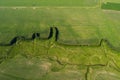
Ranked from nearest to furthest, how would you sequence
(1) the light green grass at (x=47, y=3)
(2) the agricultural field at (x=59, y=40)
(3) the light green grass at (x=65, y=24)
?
(2) the agricultural field at (x=59, y=40) → (3) the light green grass at (x=65, y=24) → (1) the light green grass at (x=47, y=3)

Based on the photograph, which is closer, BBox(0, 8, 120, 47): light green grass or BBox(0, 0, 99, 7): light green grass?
BBox(0, 8, 120, 47): light green grass

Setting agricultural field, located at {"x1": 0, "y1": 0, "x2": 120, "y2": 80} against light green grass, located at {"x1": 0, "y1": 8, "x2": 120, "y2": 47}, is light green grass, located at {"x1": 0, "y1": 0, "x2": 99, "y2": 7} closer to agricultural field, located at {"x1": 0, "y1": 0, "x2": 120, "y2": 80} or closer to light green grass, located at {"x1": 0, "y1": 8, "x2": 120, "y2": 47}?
A: agricultural field, located at {"x1": 0, "y1": 0, "x2": 120, "y2": 80}

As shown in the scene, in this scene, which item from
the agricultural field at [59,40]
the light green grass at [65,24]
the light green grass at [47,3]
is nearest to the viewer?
the agricultural field at [59,40]

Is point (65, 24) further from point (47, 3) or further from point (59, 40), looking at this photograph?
point (47, 3)

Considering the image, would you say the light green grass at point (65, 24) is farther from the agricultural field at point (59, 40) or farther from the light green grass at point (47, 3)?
the light green grass at point (47, 3)

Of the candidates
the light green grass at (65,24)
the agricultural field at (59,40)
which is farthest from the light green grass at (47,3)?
the light green grass at (65,24)

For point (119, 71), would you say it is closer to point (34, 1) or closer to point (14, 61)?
point (14, 61)

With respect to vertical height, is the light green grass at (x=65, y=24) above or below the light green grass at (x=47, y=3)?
below

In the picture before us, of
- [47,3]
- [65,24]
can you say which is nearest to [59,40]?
[65,24]

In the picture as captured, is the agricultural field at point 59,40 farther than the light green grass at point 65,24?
No

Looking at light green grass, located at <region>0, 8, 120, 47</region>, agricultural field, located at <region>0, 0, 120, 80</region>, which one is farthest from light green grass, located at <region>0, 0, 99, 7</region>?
light green grass, located at <region>0, 8, 120, 47</region>
